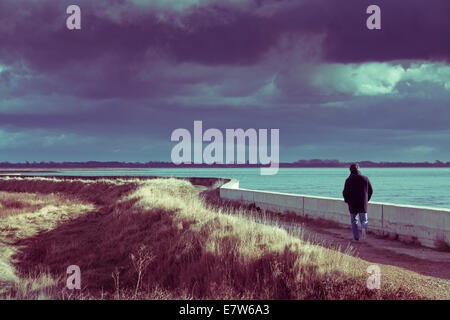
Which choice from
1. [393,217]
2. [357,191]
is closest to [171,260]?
[357,191]

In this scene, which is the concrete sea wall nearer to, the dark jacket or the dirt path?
the dirt path

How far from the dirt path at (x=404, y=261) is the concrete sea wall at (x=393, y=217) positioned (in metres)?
0.35

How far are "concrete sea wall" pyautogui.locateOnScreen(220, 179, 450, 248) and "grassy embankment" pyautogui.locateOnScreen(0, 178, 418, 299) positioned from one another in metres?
3.08

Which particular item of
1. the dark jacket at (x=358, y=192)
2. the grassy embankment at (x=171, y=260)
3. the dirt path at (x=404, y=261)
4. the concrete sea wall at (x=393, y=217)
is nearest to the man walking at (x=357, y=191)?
the dark jacket at (x=358, y=192)

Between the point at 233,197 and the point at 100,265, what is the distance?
15218 millimetres

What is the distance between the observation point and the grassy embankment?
9.65 meters

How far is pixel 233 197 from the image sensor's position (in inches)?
1204

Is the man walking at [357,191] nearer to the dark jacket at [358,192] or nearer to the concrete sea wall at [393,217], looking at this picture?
the dark jacket at [358,192]

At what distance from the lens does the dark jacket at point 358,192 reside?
13.6m

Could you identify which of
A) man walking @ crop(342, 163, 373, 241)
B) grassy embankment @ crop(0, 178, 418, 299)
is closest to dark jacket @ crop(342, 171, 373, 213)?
man walking @ crop(342, 163, 373, 241)

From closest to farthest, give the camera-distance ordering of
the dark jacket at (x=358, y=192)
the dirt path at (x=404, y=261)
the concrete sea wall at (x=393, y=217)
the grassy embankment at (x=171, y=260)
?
the dirt path at (x=404, y=261) → the grassy embankment at (x=171, y=260) → the concrete sea wall at (x=393, y=217) → the dark jacket at (x=358, y=192)
